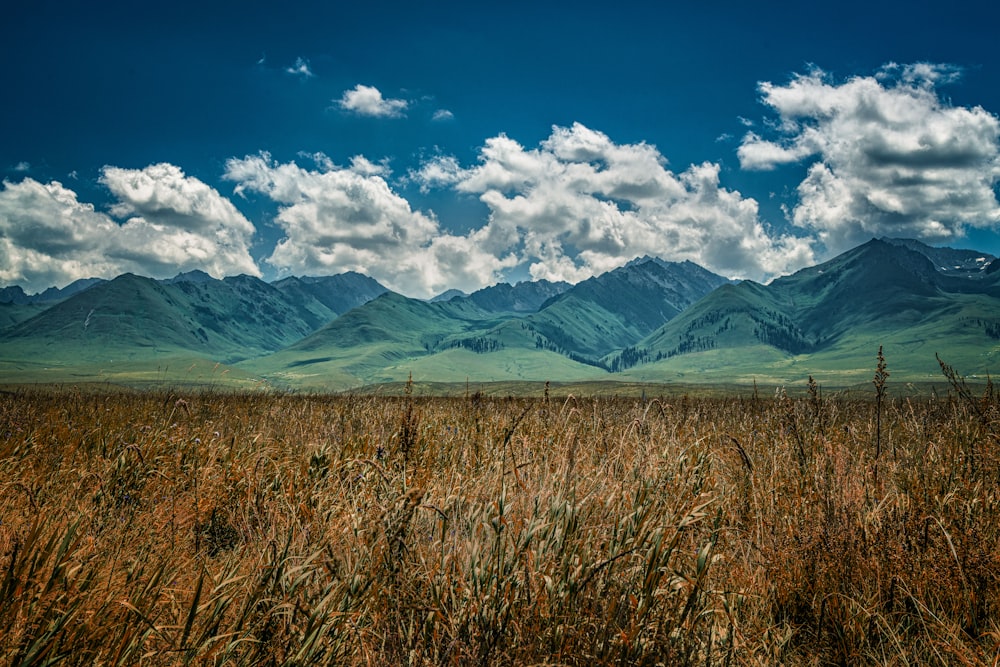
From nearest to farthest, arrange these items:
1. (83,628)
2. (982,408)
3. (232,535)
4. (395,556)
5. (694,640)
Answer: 1. (83,628)
2. (694,640)
3. (395,556)
4. (232,535)
5. (982,408)

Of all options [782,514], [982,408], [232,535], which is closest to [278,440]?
[232,535]

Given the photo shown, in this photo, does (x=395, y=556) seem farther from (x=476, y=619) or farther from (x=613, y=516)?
(x=613, y=516)

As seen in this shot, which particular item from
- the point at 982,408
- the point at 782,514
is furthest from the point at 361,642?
the point at 982,408

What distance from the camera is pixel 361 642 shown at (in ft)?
9.19

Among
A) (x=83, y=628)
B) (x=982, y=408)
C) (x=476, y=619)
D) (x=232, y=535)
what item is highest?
(x=982, y=408)

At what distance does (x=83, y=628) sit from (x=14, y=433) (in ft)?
25.8

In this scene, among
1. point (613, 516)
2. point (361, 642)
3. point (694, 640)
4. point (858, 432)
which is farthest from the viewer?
point (858, 432)

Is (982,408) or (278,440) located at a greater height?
(982,408)

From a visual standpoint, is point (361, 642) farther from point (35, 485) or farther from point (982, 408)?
point (982, 408)

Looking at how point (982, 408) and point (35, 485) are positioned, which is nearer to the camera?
point (35, 485)

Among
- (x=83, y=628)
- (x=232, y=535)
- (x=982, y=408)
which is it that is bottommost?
(x=232, y=535)

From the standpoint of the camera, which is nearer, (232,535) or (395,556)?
(395,556)

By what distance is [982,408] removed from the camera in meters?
6.54

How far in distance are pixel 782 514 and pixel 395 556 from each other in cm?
386
